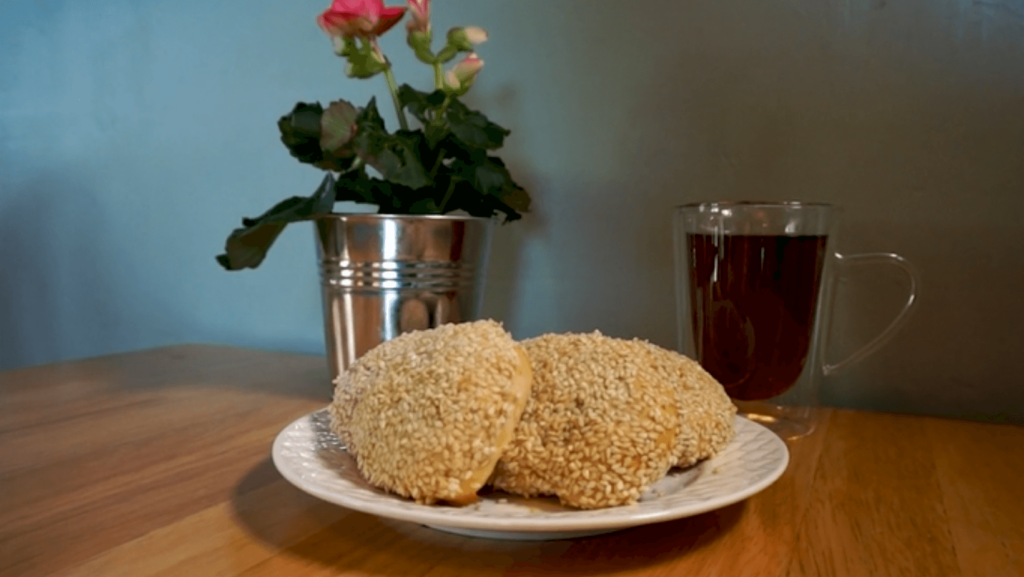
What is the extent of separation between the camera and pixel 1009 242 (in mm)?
804

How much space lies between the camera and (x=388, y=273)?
32.2 inches

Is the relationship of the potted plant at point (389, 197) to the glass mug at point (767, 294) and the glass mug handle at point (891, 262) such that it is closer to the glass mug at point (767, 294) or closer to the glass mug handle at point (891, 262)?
the glass mug at point (767, 294)

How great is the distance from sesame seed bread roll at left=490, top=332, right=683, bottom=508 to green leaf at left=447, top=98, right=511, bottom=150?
0.36m

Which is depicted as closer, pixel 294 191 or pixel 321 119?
pixel 321 119

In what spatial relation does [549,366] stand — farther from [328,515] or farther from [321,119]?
[321,119]

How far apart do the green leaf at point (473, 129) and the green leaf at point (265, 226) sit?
16 centimetres

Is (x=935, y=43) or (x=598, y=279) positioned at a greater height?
(x=935, y=43)

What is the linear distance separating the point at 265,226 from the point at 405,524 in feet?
1.38

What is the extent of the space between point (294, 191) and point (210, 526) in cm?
84

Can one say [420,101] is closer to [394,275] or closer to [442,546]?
[394,275]

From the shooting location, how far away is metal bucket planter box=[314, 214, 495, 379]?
809 millimetres

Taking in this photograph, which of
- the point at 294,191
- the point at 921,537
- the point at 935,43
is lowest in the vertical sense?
the point at 921,537

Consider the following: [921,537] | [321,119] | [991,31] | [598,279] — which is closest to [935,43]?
[991,31]

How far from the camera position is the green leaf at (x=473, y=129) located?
0.81 metres
